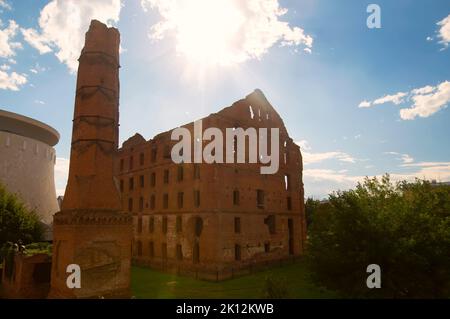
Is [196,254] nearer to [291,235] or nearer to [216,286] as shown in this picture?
[216,286]

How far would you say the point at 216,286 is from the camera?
23266 millimetres

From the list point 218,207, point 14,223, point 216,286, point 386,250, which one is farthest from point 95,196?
point 14,223

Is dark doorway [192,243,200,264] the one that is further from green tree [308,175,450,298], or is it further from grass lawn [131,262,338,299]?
green tree [308,175,450,298]

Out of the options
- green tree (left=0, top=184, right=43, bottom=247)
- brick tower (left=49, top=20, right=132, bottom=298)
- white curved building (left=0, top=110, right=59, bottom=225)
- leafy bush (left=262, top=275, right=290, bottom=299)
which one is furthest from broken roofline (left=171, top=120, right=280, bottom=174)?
white curved building (left=0, top=110, right=59, bottom=225)

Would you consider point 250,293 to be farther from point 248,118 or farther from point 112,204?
point 248,118

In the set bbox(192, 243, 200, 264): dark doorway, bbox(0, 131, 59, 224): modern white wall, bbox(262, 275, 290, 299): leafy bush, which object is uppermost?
bbox(0, 131, 59, 224): modern white wall

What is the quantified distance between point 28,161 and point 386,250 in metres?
48.9

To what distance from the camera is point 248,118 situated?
104 ft

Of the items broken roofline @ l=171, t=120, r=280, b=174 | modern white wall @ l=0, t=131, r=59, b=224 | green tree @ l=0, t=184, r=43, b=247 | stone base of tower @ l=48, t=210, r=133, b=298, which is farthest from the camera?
modern white wall @ l=0, t=131, r=59, b=224

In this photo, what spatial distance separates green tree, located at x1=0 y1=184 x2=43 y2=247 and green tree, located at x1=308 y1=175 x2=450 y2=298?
26.8 m

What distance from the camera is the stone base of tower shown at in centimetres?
1627

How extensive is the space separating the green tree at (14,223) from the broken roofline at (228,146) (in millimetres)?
15122
